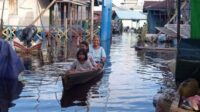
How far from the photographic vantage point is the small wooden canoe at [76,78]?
599 inches

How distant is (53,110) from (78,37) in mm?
26567

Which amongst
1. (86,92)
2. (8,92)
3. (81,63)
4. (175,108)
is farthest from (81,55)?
(175,108)

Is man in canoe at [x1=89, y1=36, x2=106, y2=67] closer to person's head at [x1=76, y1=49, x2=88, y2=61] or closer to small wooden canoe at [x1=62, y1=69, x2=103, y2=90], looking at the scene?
small wooden canoe at [x1=62, y1=69, x2=103, y2=90]

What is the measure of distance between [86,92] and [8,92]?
2051 millimetres

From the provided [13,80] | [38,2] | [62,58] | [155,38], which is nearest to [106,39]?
[155,38]

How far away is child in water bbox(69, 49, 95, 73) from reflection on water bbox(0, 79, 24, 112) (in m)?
1.60

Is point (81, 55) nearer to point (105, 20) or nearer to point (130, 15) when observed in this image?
point (105, 20)

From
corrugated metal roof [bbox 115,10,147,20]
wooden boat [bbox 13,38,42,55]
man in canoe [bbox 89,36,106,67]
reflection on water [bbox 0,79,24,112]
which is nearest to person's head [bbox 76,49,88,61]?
reflection on water [bbox 0,79,24,112]

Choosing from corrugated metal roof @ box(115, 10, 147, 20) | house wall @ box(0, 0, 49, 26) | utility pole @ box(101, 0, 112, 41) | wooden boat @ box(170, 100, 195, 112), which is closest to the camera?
wooden boat @ box(170, 100, 195, 112)

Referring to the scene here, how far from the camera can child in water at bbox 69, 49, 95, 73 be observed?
16062 millimetres

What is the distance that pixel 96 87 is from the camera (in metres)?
16.1

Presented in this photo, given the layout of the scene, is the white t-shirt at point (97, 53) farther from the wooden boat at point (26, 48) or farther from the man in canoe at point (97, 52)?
the wooden boat at point (26, 48)

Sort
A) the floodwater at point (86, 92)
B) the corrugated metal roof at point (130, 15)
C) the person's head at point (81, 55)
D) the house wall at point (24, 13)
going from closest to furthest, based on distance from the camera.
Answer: the floodwater at point (86, 92)
the person's head at point (81, 55)
the house wall at point (24, 13)
the corrugated metal roof at point (130, 15)

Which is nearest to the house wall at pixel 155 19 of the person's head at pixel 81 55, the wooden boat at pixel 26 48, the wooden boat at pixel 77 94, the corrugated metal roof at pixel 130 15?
the corrugated metal roof at pixel 130 15
